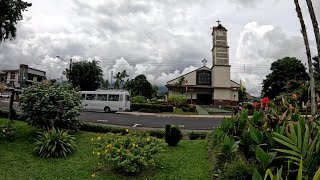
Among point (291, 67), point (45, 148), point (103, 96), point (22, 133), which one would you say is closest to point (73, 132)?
point (22, 133)

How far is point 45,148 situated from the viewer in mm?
9500

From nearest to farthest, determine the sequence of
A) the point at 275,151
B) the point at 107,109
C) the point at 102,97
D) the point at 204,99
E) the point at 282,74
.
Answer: the point at 275,151, the point at 107,109, the point at 102,97, the point at 204,99, the point at 282,74

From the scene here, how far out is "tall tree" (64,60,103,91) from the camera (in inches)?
1555

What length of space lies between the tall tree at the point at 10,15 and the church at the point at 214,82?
3366cm

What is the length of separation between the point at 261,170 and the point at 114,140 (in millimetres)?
4956

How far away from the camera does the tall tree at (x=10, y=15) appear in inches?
455

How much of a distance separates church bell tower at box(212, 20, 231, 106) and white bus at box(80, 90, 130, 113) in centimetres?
2057

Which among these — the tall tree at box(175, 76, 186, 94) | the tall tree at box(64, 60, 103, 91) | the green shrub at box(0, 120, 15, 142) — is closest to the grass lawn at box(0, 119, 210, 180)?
the green shrub at box(0, 120, 15, 142)

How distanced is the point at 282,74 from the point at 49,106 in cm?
4699

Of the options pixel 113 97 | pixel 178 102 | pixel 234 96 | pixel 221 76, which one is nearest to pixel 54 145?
pixel 113 97

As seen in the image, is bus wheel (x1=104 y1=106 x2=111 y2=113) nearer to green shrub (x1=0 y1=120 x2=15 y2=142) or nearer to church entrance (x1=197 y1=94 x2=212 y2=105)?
green shrub (x1=0 y1=120 x2=15 y2=142)

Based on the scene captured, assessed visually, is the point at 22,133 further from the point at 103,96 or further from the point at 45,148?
the point at 103,96

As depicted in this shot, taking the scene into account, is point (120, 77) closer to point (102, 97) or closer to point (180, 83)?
point (180, 83)

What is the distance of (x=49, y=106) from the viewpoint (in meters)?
10.8
